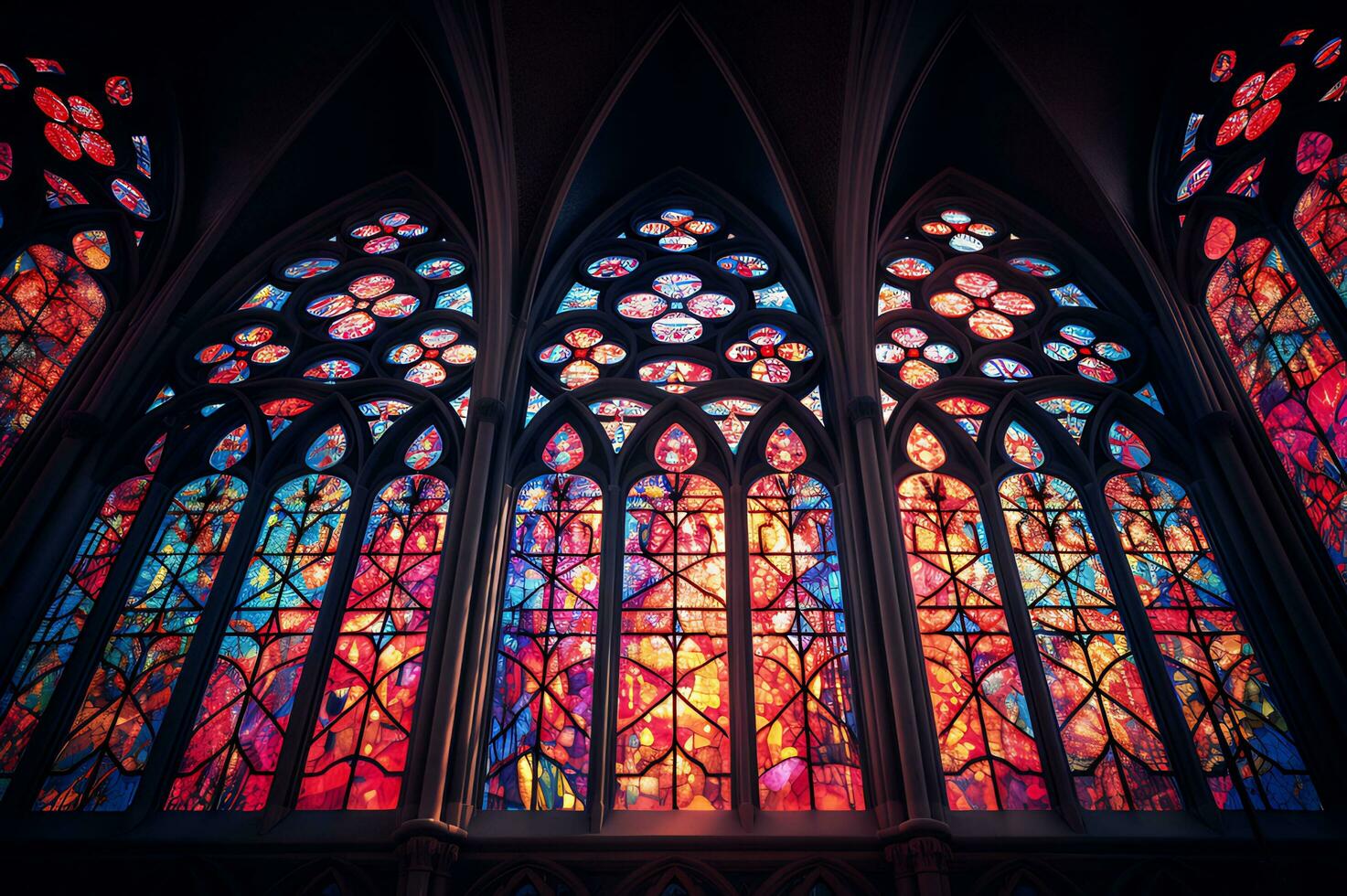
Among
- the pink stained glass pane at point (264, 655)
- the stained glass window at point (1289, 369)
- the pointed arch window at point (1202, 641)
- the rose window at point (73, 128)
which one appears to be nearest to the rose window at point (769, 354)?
the pointed arch window at point (1202, 641)

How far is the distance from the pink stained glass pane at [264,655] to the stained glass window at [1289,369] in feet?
27.5

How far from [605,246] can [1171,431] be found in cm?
663

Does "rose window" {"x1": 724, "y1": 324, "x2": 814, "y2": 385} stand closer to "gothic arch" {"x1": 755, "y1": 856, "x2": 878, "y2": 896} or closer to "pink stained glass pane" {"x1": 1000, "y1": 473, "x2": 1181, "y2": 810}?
"pink stained glass pane" {"x1": 1000, "y1": 473, "x2": 1181, "y2": 810}

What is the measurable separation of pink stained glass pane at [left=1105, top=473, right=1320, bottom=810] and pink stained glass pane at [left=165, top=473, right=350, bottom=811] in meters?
6.96

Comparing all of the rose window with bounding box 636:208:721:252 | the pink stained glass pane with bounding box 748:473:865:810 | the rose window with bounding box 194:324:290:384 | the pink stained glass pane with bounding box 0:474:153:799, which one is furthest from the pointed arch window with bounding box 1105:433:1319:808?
the pink stained glass pane with bounding box 0:474:153:799

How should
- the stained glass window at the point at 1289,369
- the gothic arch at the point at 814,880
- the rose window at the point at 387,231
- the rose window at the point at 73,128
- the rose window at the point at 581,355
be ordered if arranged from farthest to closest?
the rose window at the point at 387,231 < the rose window at the point at 581,355 < the rose window at the point at 73,128 < the stained glass window at the point at 1289,369 < the gothic arch at the point at 814,880

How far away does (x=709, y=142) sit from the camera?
12562mm

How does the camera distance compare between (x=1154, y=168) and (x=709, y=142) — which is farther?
(x=709, y=142)

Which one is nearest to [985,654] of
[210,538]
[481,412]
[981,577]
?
[981,577]

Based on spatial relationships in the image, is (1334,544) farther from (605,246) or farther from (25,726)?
(25,726)

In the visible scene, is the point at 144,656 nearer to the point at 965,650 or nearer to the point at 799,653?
the point at 799,653

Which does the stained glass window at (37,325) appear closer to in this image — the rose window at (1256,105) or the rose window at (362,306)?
the rose window at (362,306)

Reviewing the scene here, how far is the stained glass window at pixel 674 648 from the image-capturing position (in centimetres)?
759

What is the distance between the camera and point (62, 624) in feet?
27.4
